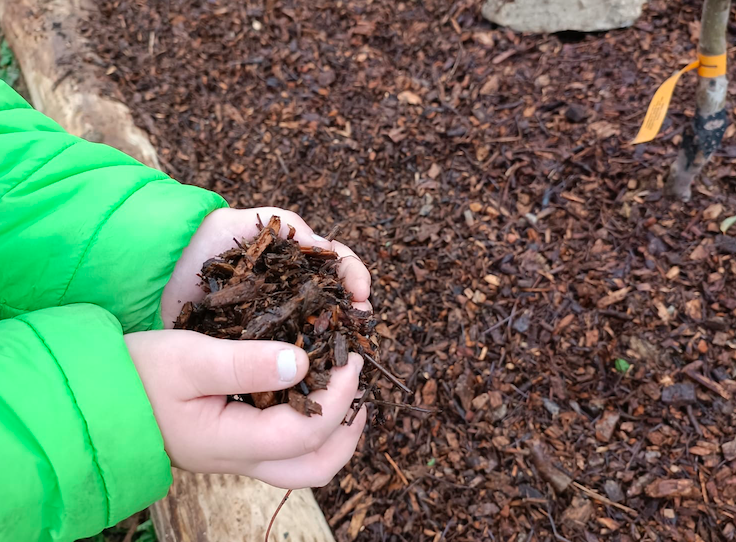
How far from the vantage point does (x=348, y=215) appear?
3.31m

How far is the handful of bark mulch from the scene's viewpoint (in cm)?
148

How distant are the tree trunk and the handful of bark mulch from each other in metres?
1.83

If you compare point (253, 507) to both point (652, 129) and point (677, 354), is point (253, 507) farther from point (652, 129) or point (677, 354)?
point (652, 129)

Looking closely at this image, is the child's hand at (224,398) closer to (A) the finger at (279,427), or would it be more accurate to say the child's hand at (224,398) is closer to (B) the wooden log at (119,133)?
(A) the finger at (279,427)

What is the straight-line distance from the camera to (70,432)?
1246 millimetres

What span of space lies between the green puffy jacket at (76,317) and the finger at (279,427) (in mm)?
170

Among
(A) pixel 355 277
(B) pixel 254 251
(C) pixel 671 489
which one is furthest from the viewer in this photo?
(C) pixel 671 489

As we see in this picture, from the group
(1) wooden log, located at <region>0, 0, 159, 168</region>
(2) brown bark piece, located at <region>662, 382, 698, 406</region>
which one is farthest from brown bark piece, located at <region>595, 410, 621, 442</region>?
(1) wooden log, located at <region>0, 0, 159, 168</region>

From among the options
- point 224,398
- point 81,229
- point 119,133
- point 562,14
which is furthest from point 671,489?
point 119,133

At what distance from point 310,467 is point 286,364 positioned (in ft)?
1.25

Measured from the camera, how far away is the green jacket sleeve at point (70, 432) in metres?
1.23

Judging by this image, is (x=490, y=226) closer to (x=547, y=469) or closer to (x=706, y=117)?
(x=706, y=117)

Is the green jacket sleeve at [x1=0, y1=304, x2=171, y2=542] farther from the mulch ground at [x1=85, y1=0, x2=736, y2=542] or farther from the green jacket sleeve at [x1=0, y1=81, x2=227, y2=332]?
the mulch ground at [x1=85, y1=0, x2=736, y2=542]

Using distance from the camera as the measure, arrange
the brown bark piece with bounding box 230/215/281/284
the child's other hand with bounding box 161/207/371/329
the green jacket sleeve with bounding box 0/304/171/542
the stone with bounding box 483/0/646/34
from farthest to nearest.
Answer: the stone with bounding box 483/0/646/34 < the child's other hand with bounding box 161/207/371/329 < the brown bark piece with bounding box 230/215/281/284 < the green jacket sleeve with bounding box 0/304/171/542
